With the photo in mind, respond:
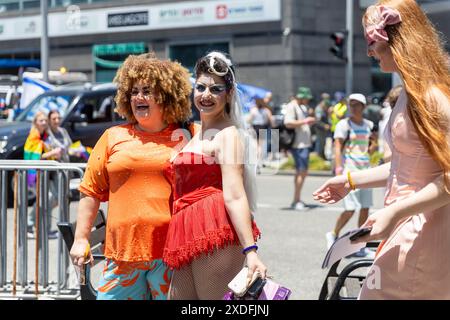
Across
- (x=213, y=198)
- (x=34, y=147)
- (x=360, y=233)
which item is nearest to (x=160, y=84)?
(x=213, y=198)

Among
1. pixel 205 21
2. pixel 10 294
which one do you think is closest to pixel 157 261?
pixel 10 294

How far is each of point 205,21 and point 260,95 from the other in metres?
11.8

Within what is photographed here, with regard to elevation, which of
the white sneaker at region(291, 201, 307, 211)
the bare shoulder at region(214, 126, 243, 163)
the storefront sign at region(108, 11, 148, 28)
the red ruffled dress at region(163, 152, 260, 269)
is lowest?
the white sneaker at region(291, 201, 307, 211)

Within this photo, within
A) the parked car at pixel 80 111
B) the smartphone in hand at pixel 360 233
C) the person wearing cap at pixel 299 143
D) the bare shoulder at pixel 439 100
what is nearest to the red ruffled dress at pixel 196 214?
the smartphone in hand at pixel 360 233

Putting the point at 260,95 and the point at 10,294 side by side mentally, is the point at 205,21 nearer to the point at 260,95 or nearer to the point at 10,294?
the point at 260,95

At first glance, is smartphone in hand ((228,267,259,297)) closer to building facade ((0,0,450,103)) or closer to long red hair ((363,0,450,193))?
long red hair ((363,0,450,193))

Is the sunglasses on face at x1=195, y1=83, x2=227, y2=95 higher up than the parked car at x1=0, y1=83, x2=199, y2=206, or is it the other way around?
the sunglasses on face at x1=195, y1=83, x2=227, y2=95

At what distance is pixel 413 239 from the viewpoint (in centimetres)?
323

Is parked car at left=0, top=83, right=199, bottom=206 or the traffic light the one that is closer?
parked car at left=0, top=83, right=199, bottom=206

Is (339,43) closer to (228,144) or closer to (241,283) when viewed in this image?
(228,144)

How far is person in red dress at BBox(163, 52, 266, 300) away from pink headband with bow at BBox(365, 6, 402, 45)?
30.8 inches

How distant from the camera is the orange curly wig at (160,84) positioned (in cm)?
423

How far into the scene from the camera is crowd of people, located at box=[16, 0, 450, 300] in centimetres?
320

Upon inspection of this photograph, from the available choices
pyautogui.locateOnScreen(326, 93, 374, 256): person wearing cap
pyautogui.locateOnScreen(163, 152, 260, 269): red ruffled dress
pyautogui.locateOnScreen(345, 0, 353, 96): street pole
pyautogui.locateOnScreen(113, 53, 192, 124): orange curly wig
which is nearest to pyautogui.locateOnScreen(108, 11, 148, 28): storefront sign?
pyautogui.locateOnScreen(345, 0, 353, 96): street pole
